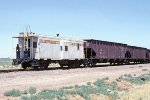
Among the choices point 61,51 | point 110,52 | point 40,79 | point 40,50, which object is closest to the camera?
point 40,79

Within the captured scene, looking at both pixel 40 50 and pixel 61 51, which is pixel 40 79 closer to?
pixel 40 50

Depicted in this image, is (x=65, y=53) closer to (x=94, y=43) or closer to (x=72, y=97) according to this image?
(x=94, y=43)

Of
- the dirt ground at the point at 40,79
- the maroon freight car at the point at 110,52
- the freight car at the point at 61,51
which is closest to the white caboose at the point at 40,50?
the freight car at the point at 61,51

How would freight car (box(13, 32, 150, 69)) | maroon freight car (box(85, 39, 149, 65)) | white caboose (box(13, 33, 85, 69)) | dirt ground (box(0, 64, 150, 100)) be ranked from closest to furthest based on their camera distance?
dirt ground (box(0, 64, 150, 100)) < white caboose (box(13, 33, 85, 69)) < freight car (box(13, 32, 150, 69)) < maroon freight car (box(85, 39, 149, 65))

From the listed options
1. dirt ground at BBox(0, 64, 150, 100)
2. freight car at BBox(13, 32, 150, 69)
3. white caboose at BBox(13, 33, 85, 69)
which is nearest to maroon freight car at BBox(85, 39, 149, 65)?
freight car at BBox(13, 32, 150, 69)

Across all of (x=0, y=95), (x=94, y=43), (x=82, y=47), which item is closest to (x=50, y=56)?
(x=82, y=47)

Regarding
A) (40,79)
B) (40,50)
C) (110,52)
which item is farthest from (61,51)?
(110,52)

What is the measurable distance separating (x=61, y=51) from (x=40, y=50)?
13.5ft

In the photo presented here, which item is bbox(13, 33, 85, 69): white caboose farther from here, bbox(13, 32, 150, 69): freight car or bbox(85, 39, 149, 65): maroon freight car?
bbox(85, 39, 149, 65): maroon freight car

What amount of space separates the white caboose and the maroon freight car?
6.65 m

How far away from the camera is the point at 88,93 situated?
55.9 feet

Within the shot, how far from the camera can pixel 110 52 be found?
47.5m

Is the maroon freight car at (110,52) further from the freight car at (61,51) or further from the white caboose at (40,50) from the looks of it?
the white caboose at (40,50)

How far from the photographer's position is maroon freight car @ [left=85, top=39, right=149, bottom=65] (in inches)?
1658
